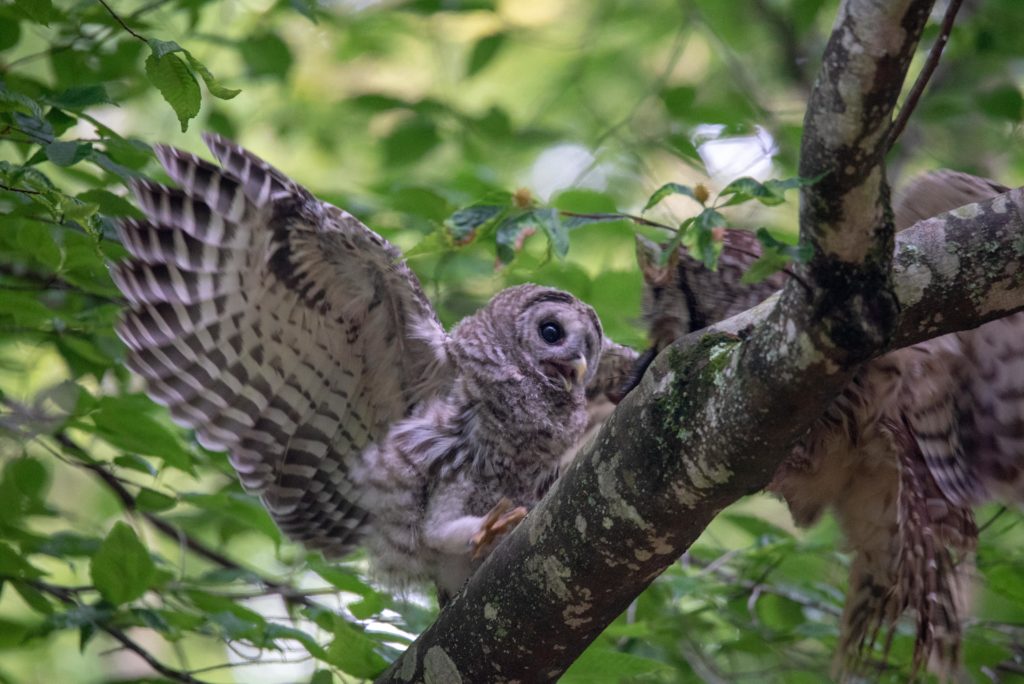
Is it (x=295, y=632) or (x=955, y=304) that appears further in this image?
(x=295, y=632)

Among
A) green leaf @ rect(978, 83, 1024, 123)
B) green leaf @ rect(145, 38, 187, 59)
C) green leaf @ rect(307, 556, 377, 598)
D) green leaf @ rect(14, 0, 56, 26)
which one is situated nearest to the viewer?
green leaf @ rect(145, 38, 187, 59)

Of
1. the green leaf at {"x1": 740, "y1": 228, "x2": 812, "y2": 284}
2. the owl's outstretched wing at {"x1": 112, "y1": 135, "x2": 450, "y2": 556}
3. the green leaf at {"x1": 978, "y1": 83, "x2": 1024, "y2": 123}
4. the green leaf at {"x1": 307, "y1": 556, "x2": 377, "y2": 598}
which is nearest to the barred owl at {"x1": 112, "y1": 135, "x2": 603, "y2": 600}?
the owl's outstretched wing at {"x1": 112, "y1": 135, "x2": 450, "y2": 556}

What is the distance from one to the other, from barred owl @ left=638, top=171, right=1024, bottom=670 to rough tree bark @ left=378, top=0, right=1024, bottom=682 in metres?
0.63

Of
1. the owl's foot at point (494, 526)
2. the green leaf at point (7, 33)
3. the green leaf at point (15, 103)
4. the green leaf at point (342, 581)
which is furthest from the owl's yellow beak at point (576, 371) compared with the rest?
the green leaf at point (7, 33)

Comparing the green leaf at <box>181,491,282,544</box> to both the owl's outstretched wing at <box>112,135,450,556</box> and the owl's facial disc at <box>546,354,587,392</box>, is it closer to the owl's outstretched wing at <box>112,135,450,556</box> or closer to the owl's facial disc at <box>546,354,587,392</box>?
the owl's outstretched wing at <box>112,135,450,556</box>

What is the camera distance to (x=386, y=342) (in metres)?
2.86

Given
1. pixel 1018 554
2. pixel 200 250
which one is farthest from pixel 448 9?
pixel 1018 554

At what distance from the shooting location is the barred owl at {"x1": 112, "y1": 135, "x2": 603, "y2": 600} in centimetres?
256

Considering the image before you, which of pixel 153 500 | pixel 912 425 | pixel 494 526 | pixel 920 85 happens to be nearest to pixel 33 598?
pixel 153 500

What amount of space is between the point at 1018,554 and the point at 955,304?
1.51m

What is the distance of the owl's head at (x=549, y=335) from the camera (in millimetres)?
3051

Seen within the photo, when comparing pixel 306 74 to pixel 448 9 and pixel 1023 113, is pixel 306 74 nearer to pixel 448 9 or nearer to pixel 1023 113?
pixel 448 9

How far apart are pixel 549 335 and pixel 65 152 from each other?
148cm

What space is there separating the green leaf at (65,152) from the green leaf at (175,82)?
0.84 ft
